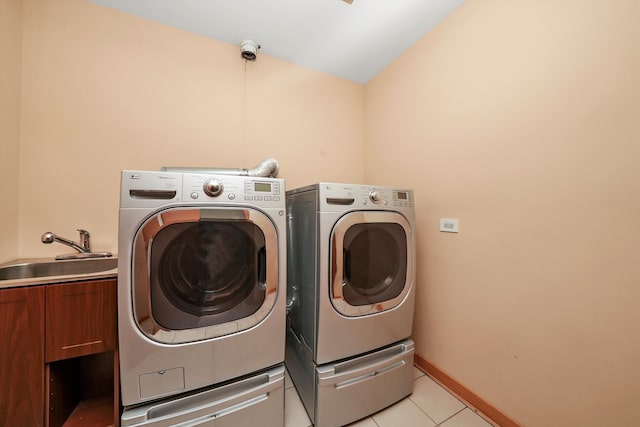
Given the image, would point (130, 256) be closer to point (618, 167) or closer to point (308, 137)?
point (308, 137)

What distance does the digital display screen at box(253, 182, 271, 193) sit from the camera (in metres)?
1.00

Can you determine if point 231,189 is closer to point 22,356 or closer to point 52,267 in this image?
point 22,356

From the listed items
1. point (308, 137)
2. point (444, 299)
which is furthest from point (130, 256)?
point (444, 299)

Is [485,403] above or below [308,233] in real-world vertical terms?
below

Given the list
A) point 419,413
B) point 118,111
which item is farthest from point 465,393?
point 118,111

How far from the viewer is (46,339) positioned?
86 cm

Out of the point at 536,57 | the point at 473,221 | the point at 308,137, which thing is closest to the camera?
the point at 536,57

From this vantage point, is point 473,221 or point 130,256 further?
point 473,221

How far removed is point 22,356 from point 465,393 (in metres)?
2.17

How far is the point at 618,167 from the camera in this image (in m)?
0.87

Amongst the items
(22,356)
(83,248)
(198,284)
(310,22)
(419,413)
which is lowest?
(419,413)

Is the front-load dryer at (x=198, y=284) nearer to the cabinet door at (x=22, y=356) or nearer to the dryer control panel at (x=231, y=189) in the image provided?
the dryer control panel at (x=231, y=189)

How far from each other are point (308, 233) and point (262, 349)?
59 cm

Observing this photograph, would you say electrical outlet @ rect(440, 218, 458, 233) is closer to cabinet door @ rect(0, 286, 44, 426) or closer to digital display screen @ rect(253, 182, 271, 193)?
digital display screen @ rect(253, 182, 271, 193)
